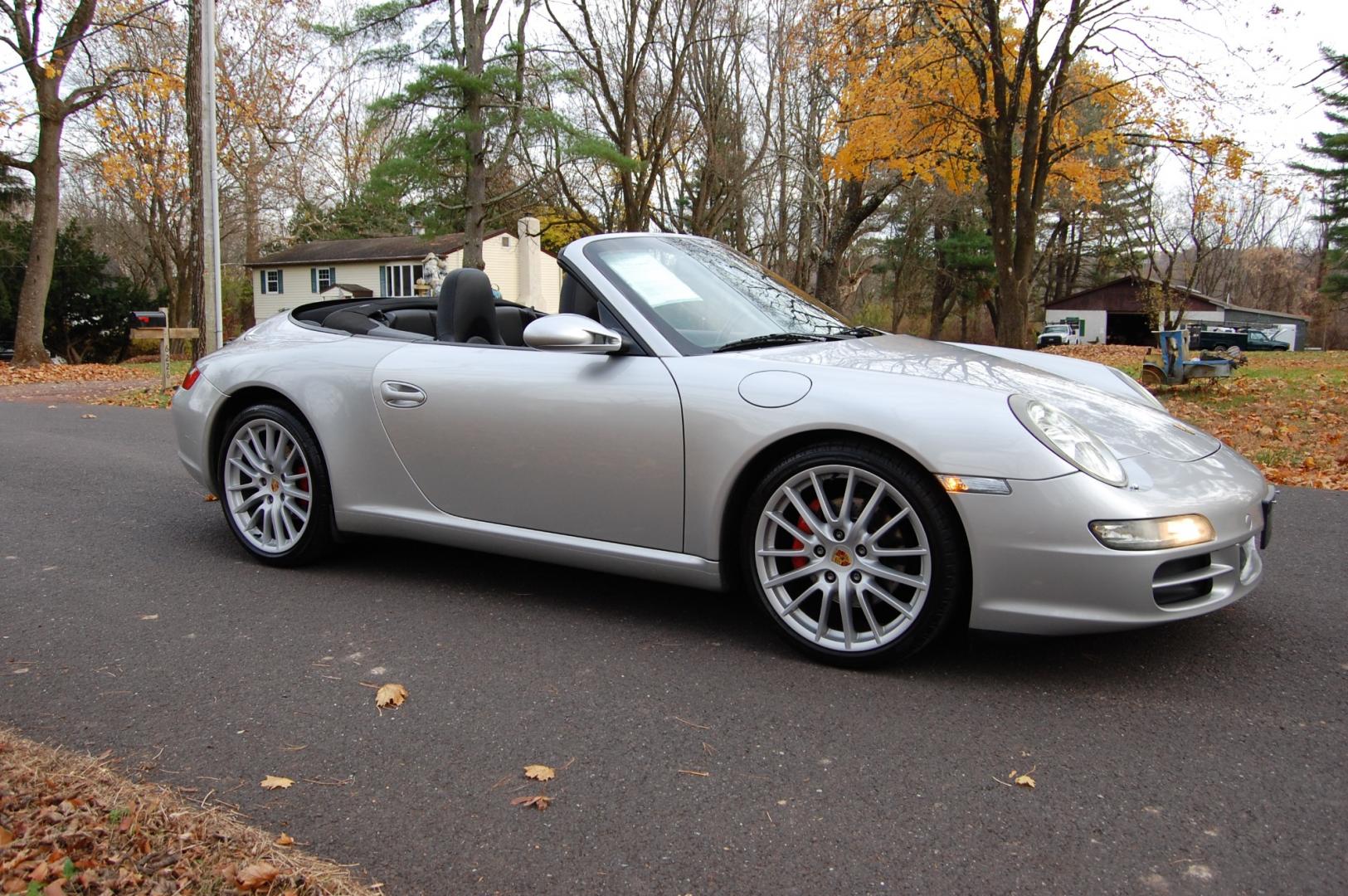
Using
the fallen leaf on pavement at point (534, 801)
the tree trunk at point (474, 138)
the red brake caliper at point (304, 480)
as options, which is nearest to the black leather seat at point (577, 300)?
the red brake caliper at point (304, 480)

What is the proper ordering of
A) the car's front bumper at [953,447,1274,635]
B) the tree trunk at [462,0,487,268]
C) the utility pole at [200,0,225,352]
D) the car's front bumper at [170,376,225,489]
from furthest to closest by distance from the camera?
the tree trunk at [462,0,487,268] < the utility pole at [200,0,225,352] < the car's front bumper at [170,376,225,489] < the car's front bumper at [953,447,1274,635]

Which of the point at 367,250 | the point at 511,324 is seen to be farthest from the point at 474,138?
the point at 367,250

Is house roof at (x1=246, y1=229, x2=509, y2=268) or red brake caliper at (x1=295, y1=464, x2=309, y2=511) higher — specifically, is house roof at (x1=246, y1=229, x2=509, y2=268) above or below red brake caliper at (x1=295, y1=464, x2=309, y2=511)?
above

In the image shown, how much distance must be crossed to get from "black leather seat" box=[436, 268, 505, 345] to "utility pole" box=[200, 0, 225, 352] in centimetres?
928

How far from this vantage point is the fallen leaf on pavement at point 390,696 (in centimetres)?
285

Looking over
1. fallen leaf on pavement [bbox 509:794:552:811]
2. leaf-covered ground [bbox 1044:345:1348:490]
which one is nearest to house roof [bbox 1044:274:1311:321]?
leaf-covered ground [bbox 1044:345:1348:490]

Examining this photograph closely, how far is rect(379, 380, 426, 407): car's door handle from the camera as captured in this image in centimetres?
379

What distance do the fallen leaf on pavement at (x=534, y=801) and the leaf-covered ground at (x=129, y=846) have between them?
16.8 inches

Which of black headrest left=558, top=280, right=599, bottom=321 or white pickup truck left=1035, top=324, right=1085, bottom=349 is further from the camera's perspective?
white pickup truck left=1035, top=324, right=1085, bottom=349

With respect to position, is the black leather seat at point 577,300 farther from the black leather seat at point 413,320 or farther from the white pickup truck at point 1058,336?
the white pickup truck at point 1058,336

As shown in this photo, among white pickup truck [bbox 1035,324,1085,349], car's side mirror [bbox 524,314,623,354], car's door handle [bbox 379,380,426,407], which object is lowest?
car's door handle [bbox 379,380,426,407]

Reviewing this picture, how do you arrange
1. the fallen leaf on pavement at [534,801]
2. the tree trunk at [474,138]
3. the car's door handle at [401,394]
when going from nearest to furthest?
the fallen leaf on pavement at [534,801] → the car's door handle at [401,394] → the tree trunk at [474,138]

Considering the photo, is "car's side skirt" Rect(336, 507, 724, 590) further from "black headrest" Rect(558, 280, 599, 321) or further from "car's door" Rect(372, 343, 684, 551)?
"black headrest" Rect(558, 280, 599, 321)

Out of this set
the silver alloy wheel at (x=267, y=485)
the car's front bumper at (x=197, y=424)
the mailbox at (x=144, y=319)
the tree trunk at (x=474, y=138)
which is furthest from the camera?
the mailbox at (x=144, y=319)
